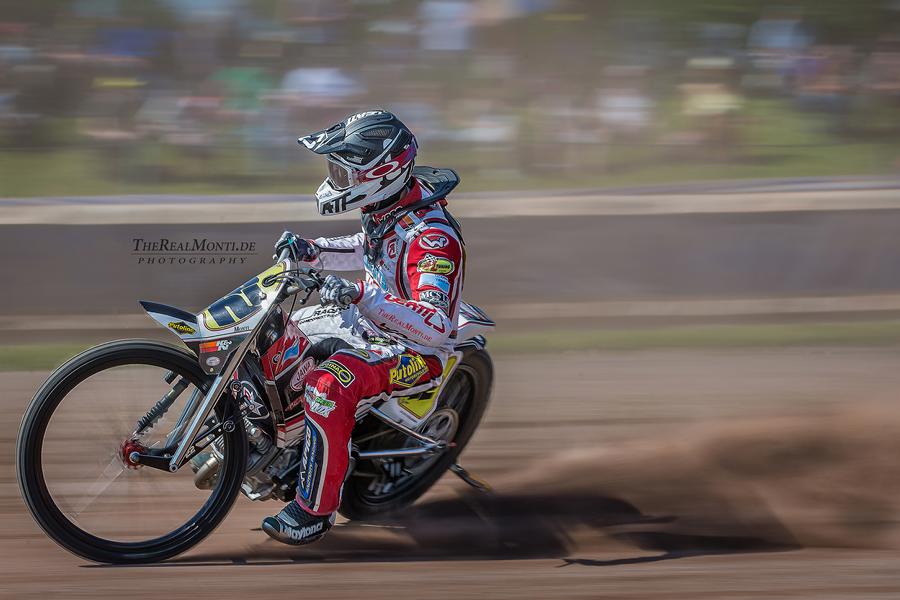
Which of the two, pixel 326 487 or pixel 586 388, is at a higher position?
pixel 326 487

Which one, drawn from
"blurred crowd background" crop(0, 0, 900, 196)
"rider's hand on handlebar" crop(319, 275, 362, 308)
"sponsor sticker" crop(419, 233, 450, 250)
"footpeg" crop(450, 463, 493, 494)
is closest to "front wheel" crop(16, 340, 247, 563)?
"rider's hand on handlebar" crop(319, 275, 362, 308)

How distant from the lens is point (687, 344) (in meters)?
8.09

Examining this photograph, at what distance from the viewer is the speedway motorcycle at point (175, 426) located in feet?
13.4

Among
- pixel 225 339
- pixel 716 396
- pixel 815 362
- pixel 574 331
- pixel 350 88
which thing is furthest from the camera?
pixel 350 88

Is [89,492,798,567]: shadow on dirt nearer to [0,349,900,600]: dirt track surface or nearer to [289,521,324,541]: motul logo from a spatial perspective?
[0,349,900,600]: dirt track surface

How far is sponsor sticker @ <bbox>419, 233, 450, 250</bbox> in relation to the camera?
439 centimetres

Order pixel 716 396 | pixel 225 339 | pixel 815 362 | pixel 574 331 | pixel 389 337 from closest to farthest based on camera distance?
pixel 225 339 → pixel 389 337 → pixel 716 396 → pixel 815 362 → pixel 574 331

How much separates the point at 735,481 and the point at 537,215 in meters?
3.43

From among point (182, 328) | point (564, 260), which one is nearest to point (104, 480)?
point (182, 328)

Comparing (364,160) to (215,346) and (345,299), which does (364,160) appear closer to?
(345,299)

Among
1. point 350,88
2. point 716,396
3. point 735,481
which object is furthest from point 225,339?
point 350,88

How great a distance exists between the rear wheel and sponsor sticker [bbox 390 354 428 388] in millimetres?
389

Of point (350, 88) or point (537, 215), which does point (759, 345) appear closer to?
point (537, 215)

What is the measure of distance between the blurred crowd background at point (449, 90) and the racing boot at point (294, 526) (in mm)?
5677
